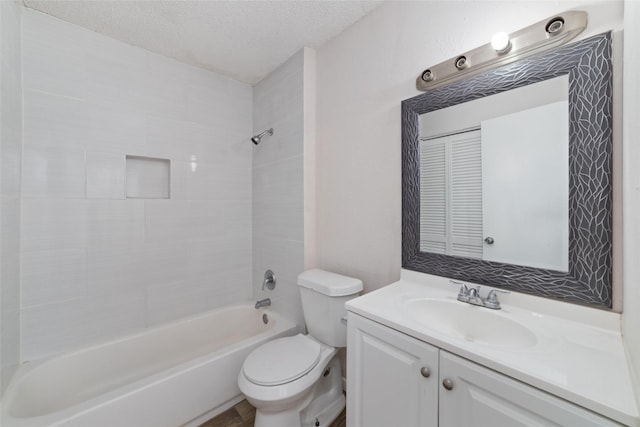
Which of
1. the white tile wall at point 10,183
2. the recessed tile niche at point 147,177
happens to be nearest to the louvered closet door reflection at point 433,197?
the recessed tile niche at point 147,177

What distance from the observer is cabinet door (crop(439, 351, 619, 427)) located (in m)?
0.59

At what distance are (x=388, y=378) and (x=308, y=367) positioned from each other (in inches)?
21.3

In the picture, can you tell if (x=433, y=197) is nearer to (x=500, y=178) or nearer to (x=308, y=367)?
(x=500, y=178)

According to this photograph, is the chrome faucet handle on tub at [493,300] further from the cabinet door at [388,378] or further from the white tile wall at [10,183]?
the white tile wall at [10,183]

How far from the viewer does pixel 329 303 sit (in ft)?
4.86

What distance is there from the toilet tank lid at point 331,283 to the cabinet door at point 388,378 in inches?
14.6

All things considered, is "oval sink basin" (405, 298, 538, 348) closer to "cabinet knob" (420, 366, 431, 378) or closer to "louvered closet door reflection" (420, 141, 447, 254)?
"cabinet knob" (420, 366, 431, 378)

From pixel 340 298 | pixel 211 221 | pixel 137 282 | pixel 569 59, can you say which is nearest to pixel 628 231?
pixel 569 59

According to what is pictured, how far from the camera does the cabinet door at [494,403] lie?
23.3 inches

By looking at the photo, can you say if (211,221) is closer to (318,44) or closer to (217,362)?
(217,362)

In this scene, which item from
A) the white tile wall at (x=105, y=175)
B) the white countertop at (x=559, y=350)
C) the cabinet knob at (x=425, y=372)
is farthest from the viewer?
the white tile wall at (x=105, y=175)

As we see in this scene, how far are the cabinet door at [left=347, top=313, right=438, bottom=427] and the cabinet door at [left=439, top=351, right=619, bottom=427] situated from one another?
0.14 ft

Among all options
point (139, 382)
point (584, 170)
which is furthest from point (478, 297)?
point (139, 382)

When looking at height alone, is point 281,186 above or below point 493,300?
above
